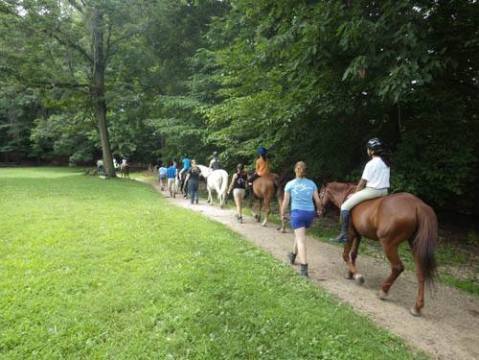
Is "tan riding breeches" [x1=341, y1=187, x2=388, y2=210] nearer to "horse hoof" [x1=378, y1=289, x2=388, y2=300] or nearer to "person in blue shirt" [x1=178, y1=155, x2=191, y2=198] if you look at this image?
"horse hoof" [x1=378, y1=289, x2=388, y2=300]

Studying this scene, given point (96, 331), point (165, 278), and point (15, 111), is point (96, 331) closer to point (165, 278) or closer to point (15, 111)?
point (165, 278)

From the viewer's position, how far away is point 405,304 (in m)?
5.64

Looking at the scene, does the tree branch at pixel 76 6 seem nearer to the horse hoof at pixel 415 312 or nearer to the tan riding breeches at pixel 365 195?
the tan riding breeches at pixel 365 195

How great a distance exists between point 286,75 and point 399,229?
5.63m

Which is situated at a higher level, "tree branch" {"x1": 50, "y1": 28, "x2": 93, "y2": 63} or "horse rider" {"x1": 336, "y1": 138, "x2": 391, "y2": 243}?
"tree branch" {"x1": 50, "y1": 28, "x2": 93, "y2": 63}

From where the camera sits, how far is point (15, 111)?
5334cm

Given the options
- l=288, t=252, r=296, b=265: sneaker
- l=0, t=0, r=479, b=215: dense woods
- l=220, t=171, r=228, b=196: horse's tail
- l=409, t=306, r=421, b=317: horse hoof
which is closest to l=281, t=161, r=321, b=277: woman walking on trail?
l=288, t=252, r=296, b=265: sneaker

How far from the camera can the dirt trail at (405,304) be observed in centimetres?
450

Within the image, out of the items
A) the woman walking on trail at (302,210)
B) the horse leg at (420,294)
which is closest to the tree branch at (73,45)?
the woman walking on trail at (302,210)

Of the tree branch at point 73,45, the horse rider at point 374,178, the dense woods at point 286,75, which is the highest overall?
the tree branch at point 73,45

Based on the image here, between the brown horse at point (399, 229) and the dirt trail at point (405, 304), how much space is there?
263mm

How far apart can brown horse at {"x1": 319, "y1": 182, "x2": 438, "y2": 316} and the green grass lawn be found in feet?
3.54

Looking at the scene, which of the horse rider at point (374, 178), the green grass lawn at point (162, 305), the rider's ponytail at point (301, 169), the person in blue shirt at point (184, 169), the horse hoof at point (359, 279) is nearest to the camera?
the green grass lawn at point (162, 305)

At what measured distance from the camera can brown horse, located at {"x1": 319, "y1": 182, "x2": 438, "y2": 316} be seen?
5.17m
